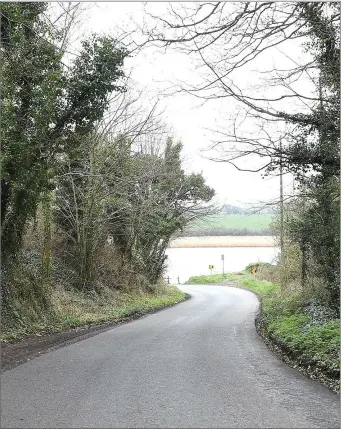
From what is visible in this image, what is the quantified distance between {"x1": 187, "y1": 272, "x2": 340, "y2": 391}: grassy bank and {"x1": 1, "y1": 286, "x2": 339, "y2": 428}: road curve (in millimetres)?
326

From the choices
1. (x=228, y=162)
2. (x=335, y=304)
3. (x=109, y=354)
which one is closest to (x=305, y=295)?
(x=335, y=304)

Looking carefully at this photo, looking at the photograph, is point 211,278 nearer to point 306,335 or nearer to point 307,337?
point 306,335

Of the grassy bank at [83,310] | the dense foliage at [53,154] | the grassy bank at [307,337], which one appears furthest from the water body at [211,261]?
the grassy bank at [307,337]

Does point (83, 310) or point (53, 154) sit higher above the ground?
point (53, 154)

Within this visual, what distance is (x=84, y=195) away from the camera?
20750 mm

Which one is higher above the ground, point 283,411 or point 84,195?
point 84,195

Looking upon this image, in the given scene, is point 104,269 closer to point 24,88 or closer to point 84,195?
point 84,195

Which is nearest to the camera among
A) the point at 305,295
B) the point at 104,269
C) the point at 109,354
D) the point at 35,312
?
the point at 109,354

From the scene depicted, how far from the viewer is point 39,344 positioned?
10.7 meters

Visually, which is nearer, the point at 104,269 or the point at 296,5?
the point at 296,5

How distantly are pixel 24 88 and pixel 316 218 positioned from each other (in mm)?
9788

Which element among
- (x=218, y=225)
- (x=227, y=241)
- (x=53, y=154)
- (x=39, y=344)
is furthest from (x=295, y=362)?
(x=227, y=241)

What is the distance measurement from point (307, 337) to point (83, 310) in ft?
31.1

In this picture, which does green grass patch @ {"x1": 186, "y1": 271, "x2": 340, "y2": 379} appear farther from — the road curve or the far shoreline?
the far shoreline
